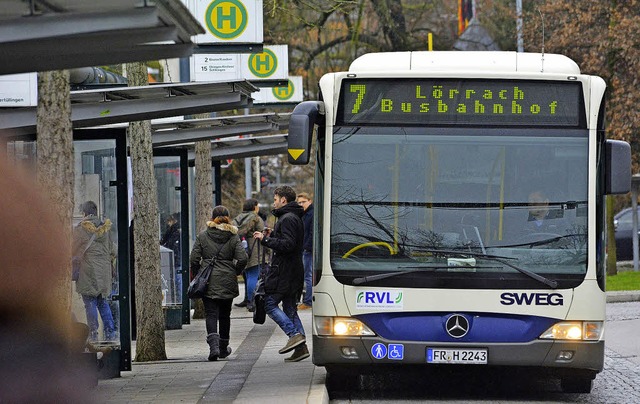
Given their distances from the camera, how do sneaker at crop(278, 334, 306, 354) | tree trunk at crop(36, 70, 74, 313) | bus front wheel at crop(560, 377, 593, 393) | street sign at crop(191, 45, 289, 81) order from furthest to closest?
1. street sign at crop(191, 45, 289, 81)
2. sneaker at crop(278, 334, 306, 354)
3. bus front wheel at crop(560, 377, 593, 393)
4. tree trunk at crop(36, 70, 74, 313)

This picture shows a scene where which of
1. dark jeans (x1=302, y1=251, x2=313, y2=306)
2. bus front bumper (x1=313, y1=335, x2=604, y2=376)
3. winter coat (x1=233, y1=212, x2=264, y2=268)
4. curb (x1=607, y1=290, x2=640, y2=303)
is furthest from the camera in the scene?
curb (x1=607, y1=290, x2=640, y2=303)

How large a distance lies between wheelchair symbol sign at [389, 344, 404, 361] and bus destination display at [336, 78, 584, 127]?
5.69 ft

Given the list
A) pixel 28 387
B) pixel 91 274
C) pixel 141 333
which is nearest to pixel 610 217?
pixel 141 333

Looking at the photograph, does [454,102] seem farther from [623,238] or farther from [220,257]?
[623,238]

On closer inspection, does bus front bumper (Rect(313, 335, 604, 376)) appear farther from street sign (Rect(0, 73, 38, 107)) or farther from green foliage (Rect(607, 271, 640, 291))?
green foliage (Rect(607, 271, 640, 291))

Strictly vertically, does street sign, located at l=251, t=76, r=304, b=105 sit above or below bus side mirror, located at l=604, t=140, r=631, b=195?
above

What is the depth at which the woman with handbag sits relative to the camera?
1413 cm

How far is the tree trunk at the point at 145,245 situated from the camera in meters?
14.8

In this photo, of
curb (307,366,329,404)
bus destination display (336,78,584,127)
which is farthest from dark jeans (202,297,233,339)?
bus destination display (336,78,584,127)

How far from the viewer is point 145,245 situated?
48.9 feet

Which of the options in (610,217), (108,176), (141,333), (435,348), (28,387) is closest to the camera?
(28,387)

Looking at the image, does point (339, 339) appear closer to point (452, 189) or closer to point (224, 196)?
point (452, 189)

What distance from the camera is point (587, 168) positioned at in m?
10.7

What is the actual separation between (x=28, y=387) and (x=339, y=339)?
6.54 meters
